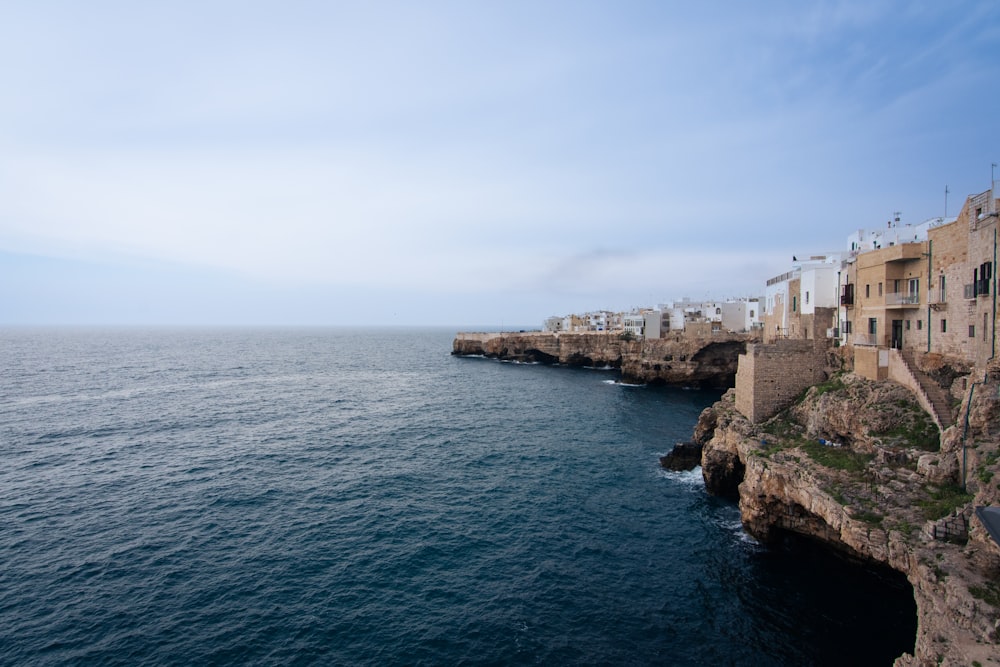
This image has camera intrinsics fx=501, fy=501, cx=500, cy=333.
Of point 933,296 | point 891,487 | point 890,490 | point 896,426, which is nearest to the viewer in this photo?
point 890,490

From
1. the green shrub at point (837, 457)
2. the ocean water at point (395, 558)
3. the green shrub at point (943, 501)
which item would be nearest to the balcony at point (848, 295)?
the green shrub at point (837, 457)

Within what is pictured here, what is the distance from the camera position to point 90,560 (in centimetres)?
2520

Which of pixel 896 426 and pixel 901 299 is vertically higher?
pixel 901 299

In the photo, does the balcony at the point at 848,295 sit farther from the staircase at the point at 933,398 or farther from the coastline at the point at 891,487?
the staircase at the point at 933,398

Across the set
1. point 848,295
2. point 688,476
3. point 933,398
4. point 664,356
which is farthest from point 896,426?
point 664,356

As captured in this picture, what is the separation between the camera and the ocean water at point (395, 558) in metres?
19.8

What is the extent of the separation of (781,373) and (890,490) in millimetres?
14282

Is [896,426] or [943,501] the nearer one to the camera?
[943,501]

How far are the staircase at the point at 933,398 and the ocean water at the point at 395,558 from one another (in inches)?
307

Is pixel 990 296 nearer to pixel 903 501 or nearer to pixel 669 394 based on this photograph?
pixel 903 501

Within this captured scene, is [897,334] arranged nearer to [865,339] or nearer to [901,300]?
[865,339]

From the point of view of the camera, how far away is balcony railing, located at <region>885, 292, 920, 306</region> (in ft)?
98.9

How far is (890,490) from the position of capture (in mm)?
21641

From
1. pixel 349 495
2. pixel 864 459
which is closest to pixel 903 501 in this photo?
pixel 864 459
